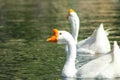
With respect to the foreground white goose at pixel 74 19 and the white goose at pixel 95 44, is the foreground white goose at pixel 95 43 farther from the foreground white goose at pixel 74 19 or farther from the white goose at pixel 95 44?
the foreground white goose at pixel 74 19

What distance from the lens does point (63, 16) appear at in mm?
41844

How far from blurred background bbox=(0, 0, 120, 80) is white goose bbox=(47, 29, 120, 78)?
1.74ft

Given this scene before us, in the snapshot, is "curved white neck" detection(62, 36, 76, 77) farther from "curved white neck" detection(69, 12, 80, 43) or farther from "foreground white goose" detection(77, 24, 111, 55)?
"curved white neck" detection(69, 12, 80, 43)

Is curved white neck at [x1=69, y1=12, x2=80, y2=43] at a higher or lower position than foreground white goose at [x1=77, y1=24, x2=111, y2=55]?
higher

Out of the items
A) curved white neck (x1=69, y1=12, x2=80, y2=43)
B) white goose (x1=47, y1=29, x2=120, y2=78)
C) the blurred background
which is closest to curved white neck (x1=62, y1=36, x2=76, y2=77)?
white goose (x1=47, y1=29, x2=120, y2=78)

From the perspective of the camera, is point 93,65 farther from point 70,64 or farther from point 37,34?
point 37,34

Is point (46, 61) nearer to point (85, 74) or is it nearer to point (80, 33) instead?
point (85, 74)

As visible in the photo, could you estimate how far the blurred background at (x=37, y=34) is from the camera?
2136 cm

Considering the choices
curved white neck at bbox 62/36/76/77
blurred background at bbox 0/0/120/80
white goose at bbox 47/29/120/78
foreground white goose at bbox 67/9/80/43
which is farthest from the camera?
foreground white goose at bbox 67/9/80/43

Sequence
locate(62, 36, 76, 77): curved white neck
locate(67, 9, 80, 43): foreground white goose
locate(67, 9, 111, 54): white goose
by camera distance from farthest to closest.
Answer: locate(67, 9, 80, 43): foreground white goose < locate(67, 9, 111, 54): white goose < locate(62, 36, 76, 77): curved white neck

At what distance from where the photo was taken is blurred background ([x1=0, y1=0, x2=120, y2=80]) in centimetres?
2136

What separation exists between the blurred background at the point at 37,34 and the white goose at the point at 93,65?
0.53 meters

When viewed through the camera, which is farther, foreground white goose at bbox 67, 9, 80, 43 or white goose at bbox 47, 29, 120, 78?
foreground white goose at bbox 67, 9, 80, 43

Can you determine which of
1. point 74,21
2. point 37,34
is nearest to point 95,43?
point 74,21
